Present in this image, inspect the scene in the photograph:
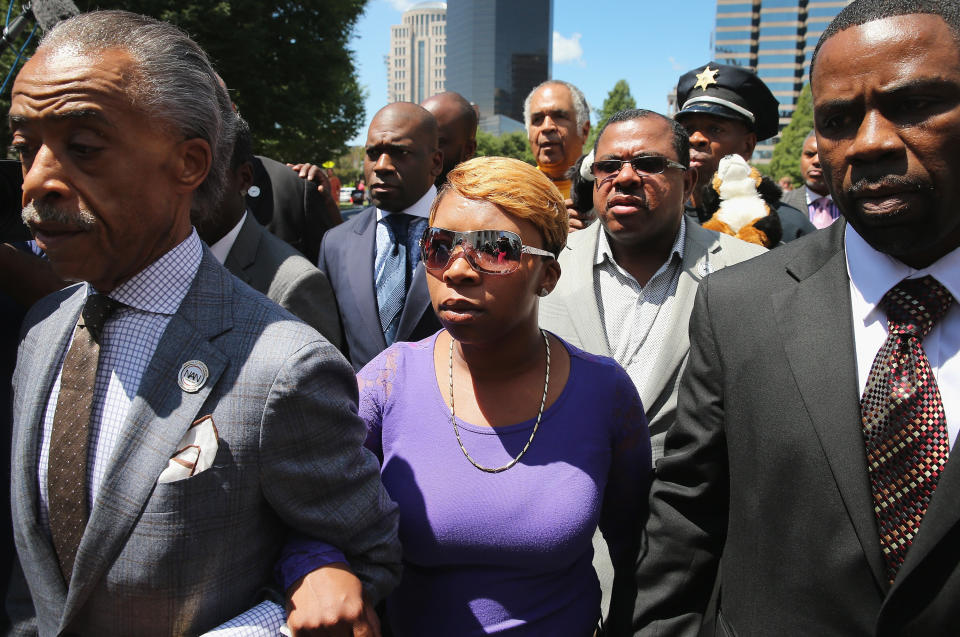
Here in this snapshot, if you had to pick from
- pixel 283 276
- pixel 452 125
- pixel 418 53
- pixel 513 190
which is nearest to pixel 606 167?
pixel 513 190

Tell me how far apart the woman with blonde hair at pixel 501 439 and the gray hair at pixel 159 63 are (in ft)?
2.45

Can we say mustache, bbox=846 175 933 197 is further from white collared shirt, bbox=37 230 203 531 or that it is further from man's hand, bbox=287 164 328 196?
man's hand, bbox=287 164 328 196

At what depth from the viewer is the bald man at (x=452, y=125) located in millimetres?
4949

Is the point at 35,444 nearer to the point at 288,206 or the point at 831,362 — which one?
the point at 831,362

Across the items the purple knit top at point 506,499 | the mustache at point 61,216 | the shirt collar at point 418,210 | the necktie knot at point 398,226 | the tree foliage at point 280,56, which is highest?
the tree foliage at point 280,56

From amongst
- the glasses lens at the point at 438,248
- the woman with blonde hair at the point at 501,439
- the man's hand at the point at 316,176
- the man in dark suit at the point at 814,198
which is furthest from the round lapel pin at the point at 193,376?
the man in dark suit at the point at 814,198

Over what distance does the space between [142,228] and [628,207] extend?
2.06 metres

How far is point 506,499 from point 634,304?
1.39 m

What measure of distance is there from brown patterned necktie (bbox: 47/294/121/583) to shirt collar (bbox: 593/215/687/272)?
6.93 ft

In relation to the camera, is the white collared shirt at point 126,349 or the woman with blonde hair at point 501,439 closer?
the white collared shirt at point 126,349

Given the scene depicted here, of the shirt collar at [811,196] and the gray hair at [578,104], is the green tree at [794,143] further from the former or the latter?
the gray hair at [578,104]

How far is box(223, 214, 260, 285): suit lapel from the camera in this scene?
9.76ft

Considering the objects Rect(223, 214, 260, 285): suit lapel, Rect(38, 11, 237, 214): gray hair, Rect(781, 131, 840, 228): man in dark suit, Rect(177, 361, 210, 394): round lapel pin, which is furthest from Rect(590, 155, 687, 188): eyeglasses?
Rect(781, 131, 840, 228): man in dark suit

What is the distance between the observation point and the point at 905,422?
146 centimetres
